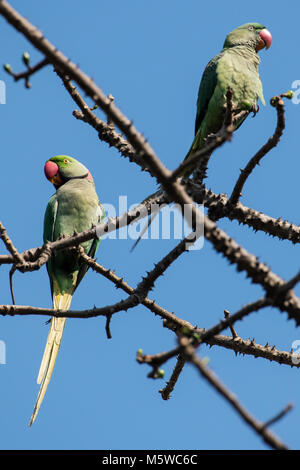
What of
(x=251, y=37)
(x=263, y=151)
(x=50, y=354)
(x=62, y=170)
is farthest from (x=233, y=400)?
(x=251, y=37)

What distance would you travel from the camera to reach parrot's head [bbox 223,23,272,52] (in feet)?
20.9

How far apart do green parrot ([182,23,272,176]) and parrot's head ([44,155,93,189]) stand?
1.68m

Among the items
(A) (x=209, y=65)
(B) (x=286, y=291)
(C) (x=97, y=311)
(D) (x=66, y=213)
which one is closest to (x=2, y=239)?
(C) (x=97, y=311)

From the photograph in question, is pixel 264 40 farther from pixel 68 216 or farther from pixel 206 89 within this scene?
pixel 68 216

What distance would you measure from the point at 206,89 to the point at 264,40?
56.6 inches

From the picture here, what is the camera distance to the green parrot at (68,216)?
573cm

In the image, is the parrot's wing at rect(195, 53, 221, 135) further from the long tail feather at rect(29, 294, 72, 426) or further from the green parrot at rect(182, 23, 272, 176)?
the long tail feather at rect(29, 294, 72, 426)

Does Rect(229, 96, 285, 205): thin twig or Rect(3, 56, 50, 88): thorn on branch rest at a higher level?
Rect(229, 96, 285, 205): thin twig

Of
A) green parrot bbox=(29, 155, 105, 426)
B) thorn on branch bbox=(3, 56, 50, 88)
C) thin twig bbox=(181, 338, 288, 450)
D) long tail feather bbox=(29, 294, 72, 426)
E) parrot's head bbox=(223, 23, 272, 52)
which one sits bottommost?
thin twig bbox=(181, 338, 288, 450)

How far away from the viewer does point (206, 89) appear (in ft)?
18.8

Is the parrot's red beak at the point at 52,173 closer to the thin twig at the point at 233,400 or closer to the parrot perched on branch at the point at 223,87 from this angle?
the parrot perched on branch at the point at 223,87

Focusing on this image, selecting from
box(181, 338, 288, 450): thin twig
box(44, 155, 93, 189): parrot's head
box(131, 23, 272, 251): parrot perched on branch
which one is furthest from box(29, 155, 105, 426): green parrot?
box(181, 338, 288, 450): thin twig
